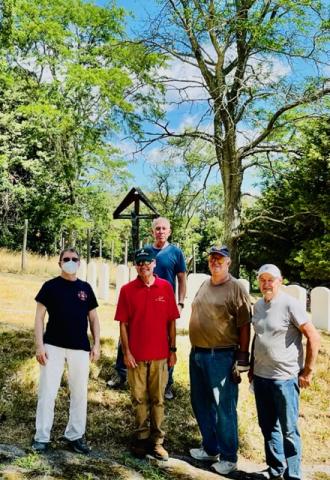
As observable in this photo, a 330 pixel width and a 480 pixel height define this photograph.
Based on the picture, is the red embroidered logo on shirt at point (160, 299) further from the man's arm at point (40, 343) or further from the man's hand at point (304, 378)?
the man's hand at point (304, 378)

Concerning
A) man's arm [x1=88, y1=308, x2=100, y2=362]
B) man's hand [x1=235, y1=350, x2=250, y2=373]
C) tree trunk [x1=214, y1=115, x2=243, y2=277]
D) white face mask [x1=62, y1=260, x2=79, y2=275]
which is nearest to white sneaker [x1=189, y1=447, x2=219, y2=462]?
man's hand [x1=235, y1=350, x2=250, y2=373]

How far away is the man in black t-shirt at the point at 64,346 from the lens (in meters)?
4.09

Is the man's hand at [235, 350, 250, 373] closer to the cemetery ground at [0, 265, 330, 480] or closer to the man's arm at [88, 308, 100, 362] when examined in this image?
the cemetery ground at [0, 265, 330, 480]

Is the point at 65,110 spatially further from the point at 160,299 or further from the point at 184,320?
the point at 160,299

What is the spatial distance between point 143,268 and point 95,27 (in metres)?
21.2

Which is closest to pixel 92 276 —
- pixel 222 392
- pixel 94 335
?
pixel 94 335

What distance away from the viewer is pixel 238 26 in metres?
11.8

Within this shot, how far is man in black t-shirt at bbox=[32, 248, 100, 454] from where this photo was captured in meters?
4.09

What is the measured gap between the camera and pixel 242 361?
13.6 feet

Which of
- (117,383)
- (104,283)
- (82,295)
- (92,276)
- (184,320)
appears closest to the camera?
(82,295)

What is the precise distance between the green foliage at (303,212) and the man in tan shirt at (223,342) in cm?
973

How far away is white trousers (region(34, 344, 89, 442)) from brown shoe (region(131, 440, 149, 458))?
476mm

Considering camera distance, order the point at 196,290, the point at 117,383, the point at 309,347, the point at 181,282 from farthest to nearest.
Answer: the point at 196,290, the point at 117,383, the point at 181,282, the point at 309,347

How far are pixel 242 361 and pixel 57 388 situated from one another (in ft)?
5.17
